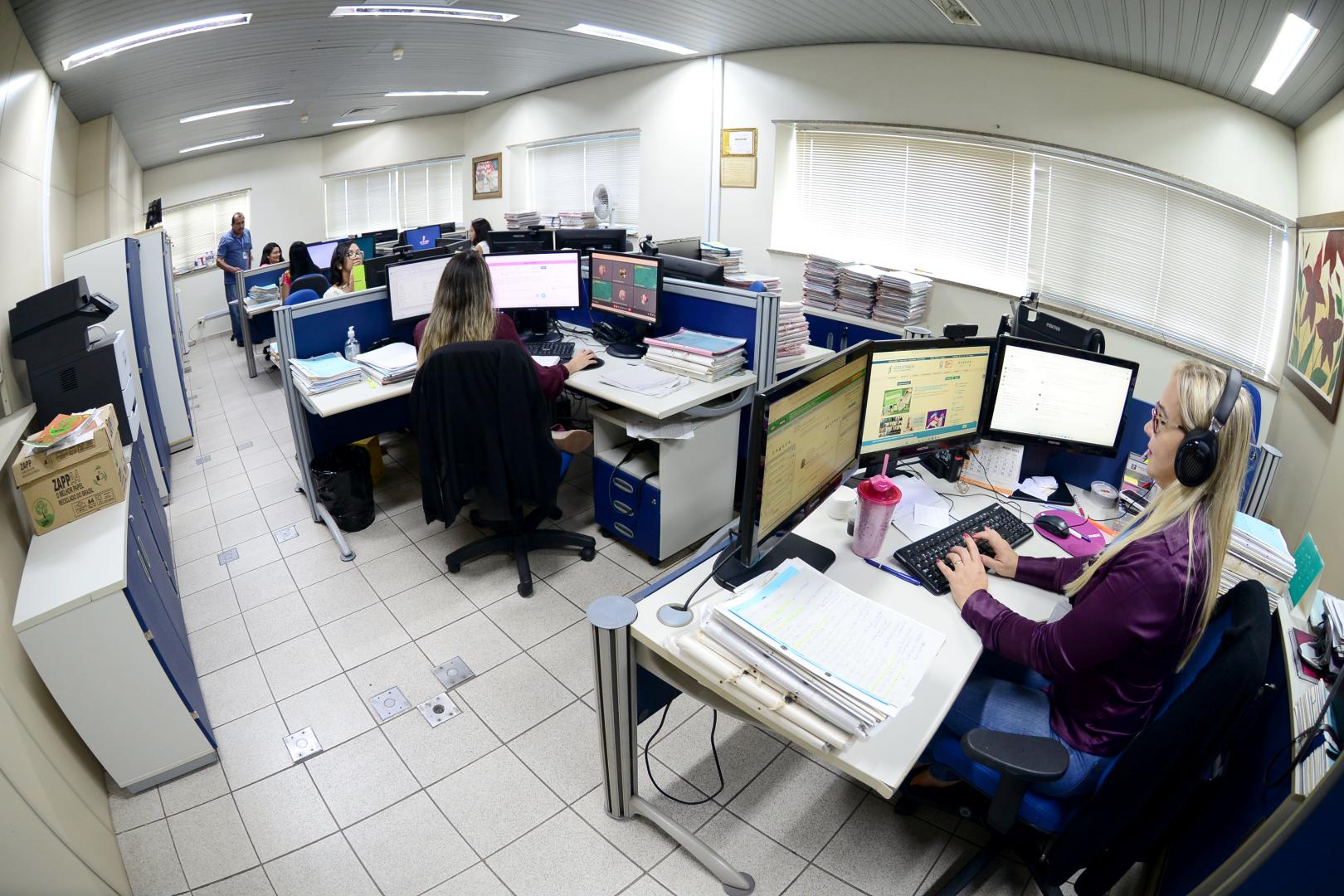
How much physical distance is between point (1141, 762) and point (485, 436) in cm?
227

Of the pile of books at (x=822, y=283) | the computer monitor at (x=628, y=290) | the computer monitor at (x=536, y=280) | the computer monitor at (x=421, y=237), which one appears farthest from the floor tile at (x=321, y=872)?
the computer monitor at (x=421, y=237)

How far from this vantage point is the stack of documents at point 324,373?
10.1ft

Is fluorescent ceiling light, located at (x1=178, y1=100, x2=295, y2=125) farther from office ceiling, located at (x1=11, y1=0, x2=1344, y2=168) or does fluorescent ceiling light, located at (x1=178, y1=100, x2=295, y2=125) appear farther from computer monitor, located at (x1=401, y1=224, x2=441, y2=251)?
computer monitor, located at (x1=401, y1=224, x2=441, y2=251)

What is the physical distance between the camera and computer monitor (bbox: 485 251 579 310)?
368cm

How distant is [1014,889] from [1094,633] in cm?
95

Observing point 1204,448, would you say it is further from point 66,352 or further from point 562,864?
point 66,352

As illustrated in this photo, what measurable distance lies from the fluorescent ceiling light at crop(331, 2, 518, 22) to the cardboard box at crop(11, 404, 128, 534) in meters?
3.11

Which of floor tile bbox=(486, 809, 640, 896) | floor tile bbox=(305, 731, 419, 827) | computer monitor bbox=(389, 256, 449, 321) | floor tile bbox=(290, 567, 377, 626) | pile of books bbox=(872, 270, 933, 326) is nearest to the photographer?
floor tile bbox=(486, 809, 640, 896)

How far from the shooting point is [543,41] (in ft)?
18.0

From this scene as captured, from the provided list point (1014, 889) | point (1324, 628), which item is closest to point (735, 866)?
point (1014, 889)

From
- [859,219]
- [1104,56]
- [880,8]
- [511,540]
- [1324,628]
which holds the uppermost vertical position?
[880,8]

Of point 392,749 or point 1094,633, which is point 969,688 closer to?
point 1094,633

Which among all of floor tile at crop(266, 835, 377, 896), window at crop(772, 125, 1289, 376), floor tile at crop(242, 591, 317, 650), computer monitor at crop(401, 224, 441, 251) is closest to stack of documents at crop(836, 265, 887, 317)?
window at crop(772, 125, 1289, 376)

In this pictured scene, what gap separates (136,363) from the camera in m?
3.82
